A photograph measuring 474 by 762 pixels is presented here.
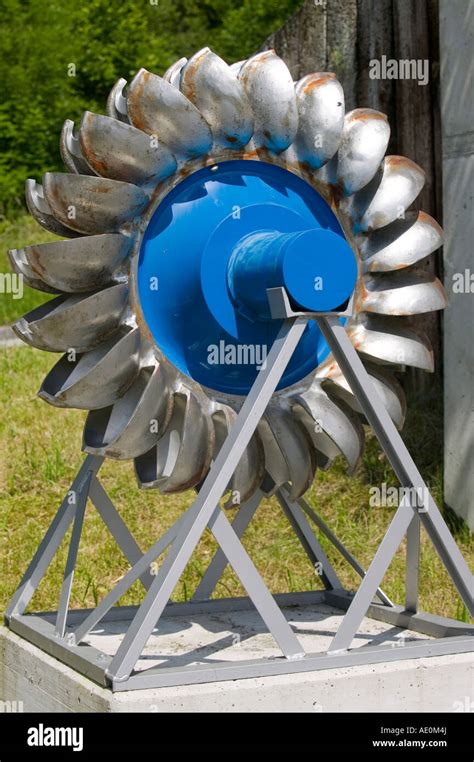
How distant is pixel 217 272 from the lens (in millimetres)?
3635

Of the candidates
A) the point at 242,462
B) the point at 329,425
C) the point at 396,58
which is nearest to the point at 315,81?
the point at 329,425

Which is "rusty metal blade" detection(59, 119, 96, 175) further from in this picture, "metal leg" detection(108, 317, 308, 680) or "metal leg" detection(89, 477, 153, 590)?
"metal leg" detection(89, 477, 153, 590)

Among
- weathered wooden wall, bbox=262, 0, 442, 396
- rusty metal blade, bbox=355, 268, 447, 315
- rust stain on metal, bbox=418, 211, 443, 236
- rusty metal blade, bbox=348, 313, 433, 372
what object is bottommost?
rusty metal blade, bbox=348, 313, 433, 372

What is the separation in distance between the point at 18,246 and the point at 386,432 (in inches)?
386

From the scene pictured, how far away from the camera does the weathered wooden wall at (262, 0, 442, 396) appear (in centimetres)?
696

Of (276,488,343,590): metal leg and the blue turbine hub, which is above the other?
the blue turbine hub

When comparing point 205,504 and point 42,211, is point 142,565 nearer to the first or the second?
point 205,504

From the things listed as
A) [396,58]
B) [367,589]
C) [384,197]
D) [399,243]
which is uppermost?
[396,58]

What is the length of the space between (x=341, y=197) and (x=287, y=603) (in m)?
1.58

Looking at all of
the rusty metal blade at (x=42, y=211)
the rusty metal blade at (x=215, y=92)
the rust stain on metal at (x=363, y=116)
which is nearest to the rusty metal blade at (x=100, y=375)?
the rusty metal blade at (x=42, y=211)

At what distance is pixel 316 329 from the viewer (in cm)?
387

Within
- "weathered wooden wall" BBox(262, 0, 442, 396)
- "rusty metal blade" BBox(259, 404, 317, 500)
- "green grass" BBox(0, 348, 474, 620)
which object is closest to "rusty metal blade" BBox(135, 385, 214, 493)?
"rusty metal blade" BBox(259, 404, 317, 500)

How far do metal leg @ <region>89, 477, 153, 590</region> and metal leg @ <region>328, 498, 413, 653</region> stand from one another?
82cm

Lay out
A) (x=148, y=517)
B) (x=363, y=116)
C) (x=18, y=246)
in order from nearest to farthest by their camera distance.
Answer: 1. (x=363, y=116)
2. (x=148, y=517)
3. (x=18, y=246)
